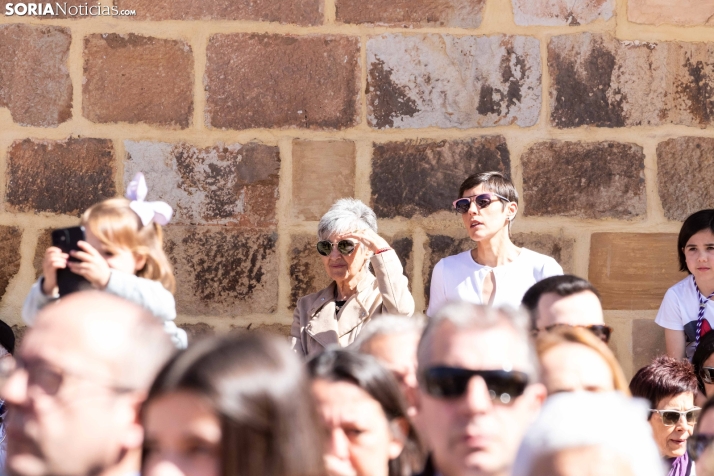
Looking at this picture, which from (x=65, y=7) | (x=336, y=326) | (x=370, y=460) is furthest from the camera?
(x=65, y=7)

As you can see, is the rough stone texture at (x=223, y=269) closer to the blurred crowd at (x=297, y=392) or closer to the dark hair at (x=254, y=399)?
the blurred crowd at (x=297, y=392)

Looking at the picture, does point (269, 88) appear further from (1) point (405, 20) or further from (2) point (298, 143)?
(1) point (405, 20)

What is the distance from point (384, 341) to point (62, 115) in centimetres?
255

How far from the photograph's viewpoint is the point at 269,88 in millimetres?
4238

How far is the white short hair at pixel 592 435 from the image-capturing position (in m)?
1.49

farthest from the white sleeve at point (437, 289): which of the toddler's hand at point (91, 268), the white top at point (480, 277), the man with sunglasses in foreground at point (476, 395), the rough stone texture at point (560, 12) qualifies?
the man with sunglasses in foreground at point (476, 395)

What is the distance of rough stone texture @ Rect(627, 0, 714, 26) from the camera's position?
168 inches

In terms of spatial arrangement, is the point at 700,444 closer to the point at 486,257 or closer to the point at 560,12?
the point at 486,257

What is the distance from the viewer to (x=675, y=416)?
10.5ft

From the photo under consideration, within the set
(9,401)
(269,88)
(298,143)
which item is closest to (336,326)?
(298,143)

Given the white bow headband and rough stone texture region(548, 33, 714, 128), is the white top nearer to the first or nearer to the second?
rough stone texture region(548, 33, 714, 128)

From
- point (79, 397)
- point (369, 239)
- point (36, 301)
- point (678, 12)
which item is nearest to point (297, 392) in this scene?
point (79, 397)

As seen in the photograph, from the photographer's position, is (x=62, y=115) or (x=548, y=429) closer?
(x=548, y=429)

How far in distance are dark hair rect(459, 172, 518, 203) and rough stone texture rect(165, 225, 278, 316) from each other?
947 millimetres
